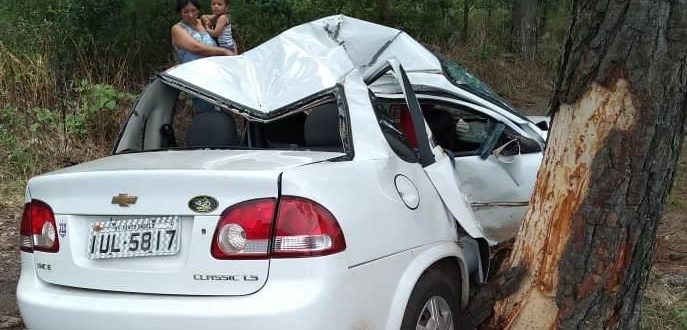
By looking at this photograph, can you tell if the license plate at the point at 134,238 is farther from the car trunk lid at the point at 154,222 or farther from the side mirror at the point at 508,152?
the side mirror at the point at 508,152

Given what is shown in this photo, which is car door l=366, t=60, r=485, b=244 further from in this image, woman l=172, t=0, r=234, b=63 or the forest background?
woman l=172, t=0, r=234, b=63

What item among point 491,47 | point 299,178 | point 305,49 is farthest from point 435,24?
point 299,178

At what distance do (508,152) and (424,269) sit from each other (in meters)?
1.70

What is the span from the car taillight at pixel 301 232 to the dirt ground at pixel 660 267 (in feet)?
8.12

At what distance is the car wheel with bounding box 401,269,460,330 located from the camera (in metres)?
3.16

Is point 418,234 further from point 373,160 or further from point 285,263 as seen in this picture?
point 285,263

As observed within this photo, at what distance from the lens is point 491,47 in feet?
45.7

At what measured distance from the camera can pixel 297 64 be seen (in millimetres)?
4398

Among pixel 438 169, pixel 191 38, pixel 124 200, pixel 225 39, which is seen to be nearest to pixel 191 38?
pixel 191 38

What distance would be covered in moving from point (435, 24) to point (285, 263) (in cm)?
1162

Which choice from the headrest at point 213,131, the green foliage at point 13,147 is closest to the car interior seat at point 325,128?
the headrest at point 213,131

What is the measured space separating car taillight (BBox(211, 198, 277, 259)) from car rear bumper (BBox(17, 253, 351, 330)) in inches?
3.5

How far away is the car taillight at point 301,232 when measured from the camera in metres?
2.75

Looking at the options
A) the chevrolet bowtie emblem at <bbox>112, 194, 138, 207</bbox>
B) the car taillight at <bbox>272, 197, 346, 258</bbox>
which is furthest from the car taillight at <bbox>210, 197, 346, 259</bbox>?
the chevrolet bowtie emblem at <bbox>112, 194, 138, 207</bbox>
